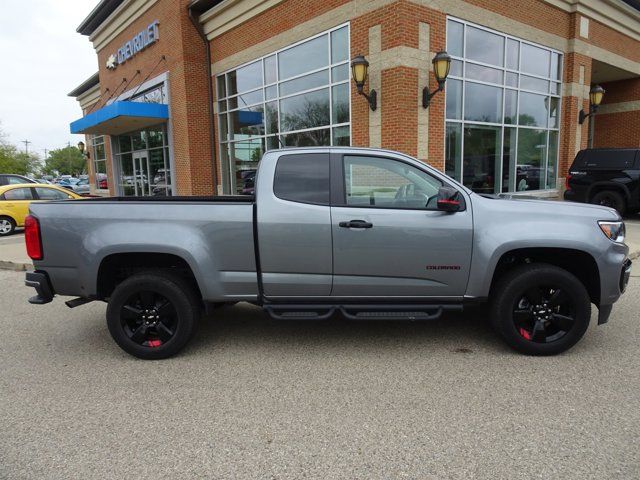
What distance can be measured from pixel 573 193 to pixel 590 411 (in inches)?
449

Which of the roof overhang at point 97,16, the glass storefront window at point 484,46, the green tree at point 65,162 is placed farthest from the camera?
the green tree at point 65,162

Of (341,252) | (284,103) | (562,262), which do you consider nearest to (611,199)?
(284,103)

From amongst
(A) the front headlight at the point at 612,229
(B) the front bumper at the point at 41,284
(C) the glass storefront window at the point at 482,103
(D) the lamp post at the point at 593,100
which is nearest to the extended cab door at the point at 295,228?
(B) the front bumper at the point at 41,284

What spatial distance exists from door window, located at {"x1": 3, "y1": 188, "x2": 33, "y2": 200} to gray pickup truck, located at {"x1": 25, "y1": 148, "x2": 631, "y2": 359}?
10978 millimetres

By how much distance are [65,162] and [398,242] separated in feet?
430

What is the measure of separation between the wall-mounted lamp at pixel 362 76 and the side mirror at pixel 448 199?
660 centimetres

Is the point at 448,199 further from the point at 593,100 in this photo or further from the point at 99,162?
the point at 99,162

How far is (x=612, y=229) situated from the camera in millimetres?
3945

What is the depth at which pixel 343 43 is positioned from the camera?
35.9 feet

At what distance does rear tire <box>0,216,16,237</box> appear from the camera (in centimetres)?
1300

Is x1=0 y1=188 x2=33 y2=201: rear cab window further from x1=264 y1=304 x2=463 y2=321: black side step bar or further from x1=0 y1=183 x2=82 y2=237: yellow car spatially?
x1=264 y1=304 x2=463 y2=321: black side step bar

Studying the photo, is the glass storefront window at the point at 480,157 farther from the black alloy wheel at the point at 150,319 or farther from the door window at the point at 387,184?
the black alloy wheel at the point at 150,319

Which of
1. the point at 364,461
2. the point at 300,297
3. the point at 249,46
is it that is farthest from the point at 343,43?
the point at 364,461

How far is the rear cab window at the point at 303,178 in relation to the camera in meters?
4.04
